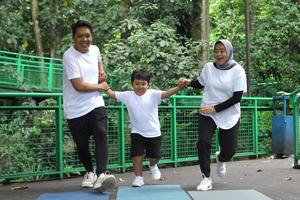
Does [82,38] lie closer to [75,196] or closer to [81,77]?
[81,77]

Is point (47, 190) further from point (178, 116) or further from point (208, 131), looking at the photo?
point (178, 116)

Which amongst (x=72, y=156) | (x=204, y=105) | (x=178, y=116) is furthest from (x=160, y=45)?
(x=204, y=105)

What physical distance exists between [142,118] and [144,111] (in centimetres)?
9

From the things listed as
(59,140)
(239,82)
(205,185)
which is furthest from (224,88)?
(59,140)

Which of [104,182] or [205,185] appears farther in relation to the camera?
[205,185]

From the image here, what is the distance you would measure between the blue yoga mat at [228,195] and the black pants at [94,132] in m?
1.06

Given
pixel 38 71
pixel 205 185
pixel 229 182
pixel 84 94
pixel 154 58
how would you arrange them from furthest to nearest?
pixel 38 71 → pixel 154 58 → pixel 229 182 → pixel 205 185 → pixel 84 94

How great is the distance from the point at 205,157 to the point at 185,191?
0.45m

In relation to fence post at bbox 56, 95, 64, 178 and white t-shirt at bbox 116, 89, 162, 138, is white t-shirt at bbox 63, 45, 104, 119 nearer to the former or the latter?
white t-shirt at bbox 116, 89, 162, 138

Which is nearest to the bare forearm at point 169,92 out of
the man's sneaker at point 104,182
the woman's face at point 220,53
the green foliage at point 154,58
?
the woman's face at point 220,53

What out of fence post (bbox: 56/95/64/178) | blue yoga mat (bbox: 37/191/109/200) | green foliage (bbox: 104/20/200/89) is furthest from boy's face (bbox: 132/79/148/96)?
green foliage (bbox: 104/20/200/89)

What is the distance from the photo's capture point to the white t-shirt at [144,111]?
6.07 metres

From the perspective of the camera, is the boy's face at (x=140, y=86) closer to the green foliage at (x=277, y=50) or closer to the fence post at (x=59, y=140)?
the fence post at (x=59, y=140)

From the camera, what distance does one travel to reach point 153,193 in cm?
553
